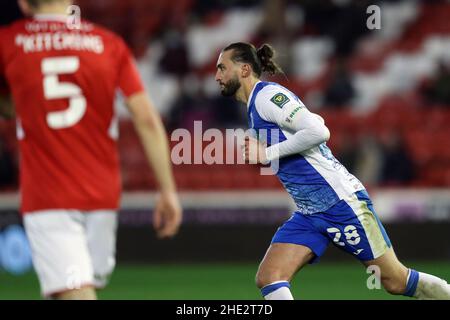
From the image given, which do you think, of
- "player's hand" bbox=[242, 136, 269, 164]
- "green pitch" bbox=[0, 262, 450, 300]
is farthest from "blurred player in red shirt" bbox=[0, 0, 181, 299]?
"green pitch" bbox=[0, 262, 450, 300]

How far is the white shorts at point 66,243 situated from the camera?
15.0ft

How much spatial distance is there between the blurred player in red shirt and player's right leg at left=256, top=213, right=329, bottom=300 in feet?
5.13

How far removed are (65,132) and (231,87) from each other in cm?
185

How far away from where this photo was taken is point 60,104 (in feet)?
15.2

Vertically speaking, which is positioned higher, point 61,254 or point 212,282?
point 61,254

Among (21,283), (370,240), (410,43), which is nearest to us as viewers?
(370,240)

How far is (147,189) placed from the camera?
1420 centimetres

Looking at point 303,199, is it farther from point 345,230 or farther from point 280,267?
point 280,267

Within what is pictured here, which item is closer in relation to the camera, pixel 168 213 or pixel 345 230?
pixel 168 213

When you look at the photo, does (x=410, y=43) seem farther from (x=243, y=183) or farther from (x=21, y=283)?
(x=21, y=283)

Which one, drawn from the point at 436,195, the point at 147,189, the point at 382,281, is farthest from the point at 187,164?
the point at 382,281

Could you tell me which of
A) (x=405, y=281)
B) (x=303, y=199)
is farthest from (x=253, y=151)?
(x=405, y=281)

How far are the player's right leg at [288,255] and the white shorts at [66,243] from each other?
1599 millimetres
